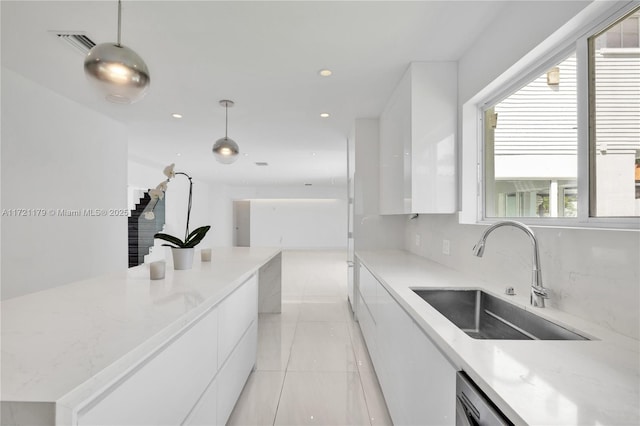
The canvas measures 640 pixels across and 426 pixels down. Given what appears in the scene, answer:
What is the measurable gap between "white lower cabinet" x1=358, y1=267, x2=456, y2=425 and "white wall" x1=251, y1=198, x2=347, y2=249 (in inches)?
419

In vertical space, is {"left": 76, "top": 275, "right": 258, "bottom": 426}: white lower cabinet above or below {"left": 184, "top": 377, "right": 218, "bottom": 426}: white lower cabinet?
above

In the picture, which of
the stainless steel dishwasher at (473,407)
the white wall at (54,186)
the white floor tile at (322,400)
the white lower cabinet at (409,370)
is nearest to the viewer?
the stainless steel dishwasher at (473,407)

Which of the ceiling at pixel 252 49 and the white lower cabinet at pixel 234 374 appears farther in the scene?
the ceiling at pixel 252 49

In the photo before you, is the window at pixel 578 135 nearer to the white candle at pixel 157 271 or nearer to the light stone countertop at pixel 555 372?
the light stone countertop at pixel 555 372

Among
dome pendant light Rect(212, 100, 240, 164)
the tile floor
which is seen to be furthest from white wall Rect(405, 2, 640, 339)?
dome pendant light Rect(212, 100, 240, 164)

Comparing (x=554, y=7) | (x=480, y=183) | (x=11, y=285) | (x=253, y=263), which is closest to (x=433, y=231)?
(x=480, y=183)

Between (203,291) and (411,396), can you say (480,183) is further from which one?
(203,291)

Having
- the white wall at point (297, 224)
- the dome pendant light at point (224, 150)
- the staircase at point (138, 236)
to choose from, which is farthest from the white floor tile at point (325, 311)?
the white wall at point (297, 224)

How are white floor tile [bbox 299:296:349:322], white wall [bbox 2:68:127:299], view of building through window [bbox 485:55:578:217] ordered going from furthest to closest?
white floor tile [bbox 299:296:349:322], white wall [bbox 2:68:127:299], view of building through window [bbox 485:55:578:217]

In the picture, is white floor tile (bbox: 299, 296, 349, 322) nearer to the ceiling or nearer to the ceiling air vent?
the ceiling

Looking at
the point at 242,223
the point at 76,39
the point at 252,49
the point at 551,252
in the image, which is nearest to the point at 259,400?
the point at 551,252

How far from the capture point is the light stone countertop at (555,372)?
0.67m

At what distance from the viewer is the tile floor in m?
2.07

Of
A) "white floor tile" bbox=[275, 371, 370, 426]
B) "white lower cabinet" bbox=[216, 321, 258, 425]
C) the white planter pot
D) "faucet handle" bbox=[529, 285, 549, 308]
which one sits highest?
the white planter pot
